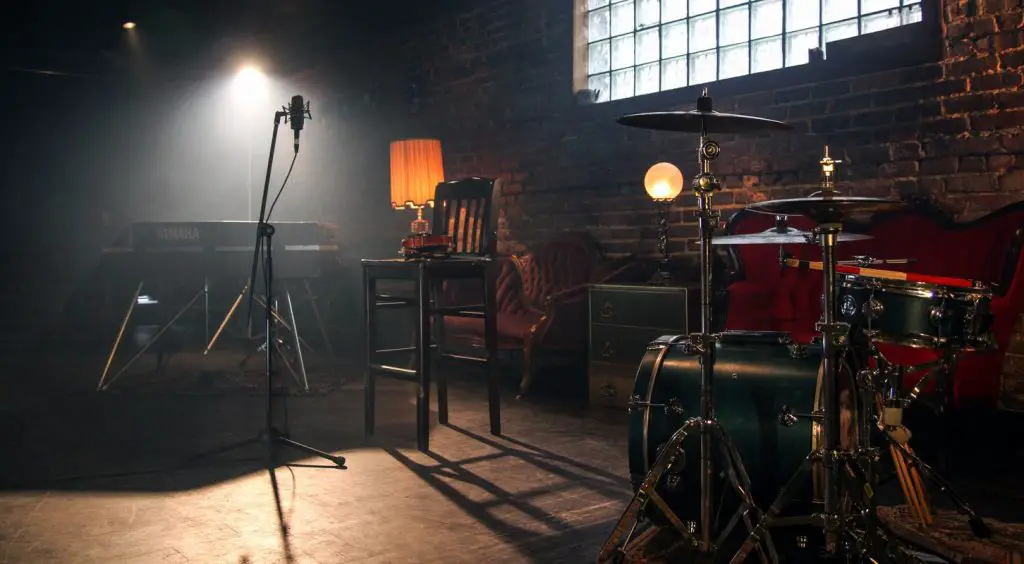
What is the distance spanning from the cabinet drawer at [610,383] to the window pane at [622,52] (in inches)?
87.8

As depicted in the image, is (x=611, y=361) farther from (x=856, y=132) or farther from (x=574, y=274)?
(x=856, y=132)

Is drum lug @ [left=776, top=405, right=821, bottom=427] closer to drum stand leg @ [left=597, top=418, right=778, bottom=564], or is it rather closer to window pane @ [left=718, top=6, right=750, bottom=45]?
drum stand leg @ [left=597, top=418, right=778, bottom=564]

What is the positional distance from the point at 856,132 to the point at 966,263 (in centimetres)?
98

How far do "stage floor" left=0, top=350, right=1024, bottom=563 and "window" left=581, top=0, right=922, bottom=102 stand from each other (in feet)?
7.54

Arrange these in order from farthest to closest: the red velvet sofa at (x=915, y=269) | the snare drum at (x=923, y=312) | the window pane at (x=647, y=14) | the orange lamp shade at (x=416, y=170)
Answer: the orange lamp shade at (x=416, y=170), the window pane at (x=647, y=14), the red velvet sofa at (x=915, y=269), the snare drum at (x=923, y=312)

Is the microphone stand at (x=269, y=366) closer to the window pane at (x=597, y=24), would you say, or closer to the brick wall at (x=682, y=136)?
the brick wall at (x=682, y=136)

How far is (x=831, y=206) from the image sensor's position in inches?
82.9

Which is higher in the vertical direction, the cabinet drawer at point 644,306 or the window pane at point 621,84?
the window pane at point 621,84

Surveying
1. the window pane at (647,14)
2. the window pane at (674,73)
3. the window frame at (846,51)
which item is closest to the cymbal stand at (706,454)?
the window frame at (846,51)

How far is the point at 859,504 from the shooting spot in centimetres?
218

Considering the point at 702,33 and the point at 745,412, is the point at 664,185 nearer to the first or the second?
the point at 702,33

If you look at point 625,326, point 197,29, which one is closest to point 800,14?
point 625,326

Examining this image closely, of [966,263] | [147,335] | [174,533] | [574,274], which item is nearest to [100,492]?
[174,533]

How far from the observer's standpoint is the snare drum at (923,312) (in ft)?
8.65
